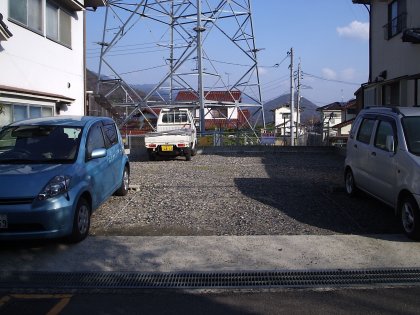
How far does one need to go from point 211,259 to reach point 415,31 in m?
9.46

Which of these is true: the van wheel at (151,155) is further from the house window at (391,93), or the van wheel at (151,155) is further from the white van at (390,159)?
the white van at (390,159)

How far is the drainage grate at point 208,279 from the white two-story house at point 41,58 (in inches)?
243

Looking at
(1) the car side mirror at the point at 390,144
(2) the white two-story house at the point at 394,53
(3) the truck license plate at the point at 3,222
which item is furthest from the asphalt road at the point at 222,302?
(2) the white two-story house at the point at 394,53

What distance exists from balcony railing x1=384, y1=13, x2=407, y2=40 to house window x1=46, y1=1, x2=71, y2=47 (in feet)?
33.1

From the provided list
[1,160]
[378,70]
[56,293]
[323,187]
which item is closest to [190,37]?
[378,70]

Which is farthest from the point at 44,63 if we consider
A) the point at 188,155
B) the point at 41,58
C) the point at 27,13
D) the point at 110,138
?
the point at 188,155

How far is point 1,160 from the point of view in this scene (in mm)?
Answer: 6668

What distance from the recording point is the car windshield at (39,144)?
6.73 meters

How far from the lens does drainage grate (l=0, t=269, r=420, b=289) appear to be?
499 centimetres

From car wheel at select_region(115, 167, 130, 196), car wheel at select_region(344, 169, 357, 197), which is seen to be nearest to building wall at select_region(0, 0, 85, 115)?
car wheel at select_region(115, 167, 130, 196)

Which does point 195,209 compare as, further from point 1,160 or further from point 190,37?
point 190,37

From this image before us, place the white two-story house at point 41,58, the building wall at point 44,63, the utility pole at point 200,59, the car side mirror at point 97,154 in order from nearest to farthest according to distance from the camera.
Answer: the car side mirror at point 97,154 → the white two-story house at point 41,58 → the building wall at point 44,63 → the utility pole at point 200,59

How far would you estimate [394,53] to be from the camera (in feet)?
49.5

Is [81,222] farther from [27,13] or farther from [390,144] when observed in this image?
[27,13]
